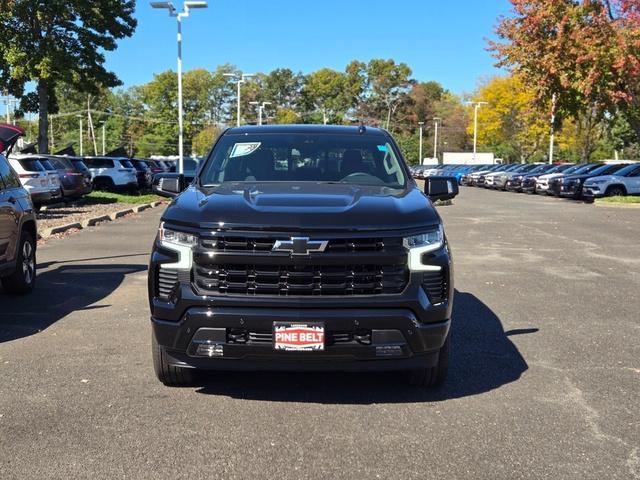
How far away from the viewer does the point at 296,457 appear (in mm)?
3625

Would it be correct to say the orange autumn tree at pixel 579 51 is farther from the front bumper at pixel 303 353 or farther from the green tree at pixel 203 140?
the green tree at pixel 203 140

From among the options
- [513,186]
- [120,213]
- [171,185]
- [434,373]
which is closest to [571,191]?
[513,186]

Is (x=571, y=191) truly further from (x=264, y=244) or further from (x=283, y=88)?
(x=283, y=88)

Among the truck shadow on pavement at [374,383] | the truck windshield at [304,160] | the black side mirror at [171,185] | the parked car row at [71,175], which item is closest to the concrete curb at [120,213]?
the parked car row at [71,175]

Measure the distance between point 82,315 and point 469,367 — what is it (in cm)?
404

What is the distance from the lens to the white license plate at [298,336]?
394cm

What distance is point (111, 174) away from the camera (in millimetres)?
28031

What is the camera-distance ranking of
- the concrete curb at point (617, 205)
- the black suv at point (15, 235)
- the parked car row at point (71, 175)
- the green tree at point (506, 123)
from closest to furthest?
the black suv at point (15, 235) < the parked car row at point (71, 175) < the concrete curb at point (617, 205) < the green tree at point (506, 123)

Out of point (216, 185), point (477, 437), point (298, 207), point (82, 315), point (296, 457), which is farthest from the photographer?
point (82, 315)

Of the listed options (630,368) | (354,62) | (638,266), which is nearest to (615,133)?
(354,62)

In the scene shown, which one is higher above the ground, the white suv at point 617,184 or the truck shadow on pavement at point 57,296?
the white suv at point 617,184

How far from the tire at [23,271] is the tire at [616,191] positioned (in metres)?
24.0

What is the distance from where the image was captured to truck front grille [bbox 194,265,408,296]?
13.2 ft

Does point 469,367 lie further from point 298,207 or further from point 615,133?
point 615,133
